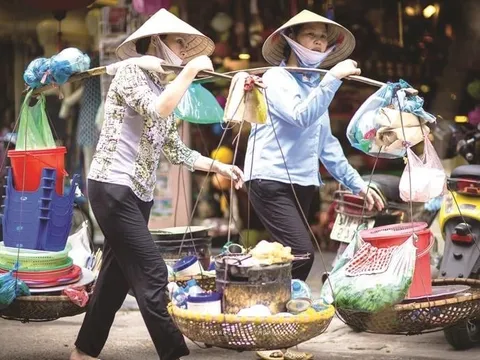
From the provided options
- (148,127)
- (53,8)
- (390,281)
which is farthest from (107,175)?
(53,8)

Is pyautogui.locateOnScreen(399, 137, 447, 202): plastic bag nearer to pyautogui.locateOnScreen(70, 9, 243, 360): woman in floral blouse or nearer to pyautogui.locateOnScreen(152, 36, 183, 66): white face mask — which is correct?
pyautogui.locateOnScreen(70, 9, 243, 360): woman in floral blouse

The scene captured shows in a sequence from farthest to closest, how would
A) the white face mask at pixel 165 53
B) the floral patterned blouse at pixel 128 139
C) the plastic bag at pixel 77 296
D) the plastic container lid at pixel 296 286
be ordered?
the plastic bag at pixel 77 296 → the white face mask at pixel 165 53 → the floral patterned blouse at pixel 128 139 → the plastic container lid at pixel 296 286

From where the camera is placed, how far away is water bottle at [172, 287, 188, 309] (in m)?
4.56

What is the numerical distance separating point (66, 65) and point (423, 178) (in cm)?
195

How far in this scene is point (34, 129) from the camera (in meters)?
5.78

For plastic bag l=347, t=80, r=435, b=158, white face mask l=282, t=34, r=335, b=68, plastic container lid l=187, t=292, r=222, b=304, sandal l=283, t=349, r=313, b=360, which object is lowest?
sandal l=283, t=349, r=313, b=360

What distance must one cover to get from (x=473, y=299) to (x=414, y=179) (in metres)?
0.65

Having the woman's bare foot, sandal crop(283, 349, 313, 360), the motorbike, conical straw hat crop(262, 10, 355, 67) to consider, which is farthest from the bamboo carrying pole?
sandal crop(283, 349, 313, 360)

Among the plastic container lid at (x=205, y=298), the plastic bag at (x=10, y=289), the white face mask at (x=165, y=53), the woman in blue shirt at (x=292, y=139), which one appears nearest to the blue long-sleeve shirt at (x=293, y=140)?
the woman in blue shirt at (x=292, y=139)

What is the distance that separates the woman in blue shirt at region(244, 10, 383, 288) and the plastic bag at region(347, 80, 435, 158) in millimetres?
316

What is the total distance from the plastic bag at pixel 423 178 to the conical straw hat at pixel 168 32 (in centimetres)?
123

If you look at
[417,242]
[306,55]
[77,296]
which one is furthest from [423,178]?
[77,296]

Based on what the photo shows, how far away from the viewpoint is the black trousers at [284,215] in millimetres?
5516

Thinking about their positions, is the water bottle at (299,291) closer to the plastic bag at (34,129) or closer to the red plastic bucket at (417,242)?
the red plastic bucket at (417,242)
